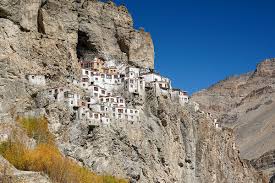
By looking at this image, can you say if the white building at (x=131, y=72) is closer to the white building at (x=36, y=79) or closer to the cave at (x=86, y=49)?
the cave at (x=86, y=49)

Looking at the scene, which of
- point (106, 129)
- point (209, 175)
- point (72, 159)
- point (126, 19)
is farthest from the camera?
point (126, 19)

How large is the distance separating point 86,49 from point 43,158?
114ft

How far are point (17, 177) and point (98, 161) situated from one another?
19925mm

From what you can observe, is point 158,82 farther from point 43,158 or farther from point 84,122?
point 43,158

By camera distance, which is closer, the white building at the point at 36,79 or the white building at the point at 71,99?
the white building at the point at 71,99

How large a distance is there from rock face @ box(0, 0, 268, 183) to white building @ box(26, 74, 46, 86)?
1.69ft

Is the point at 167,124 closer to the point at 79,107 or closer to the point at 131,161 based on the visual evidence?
the point at 131,161

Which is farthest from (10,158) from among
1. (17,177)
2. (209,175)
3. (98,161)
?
(209,175)

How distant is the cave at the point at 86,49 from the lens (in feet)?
287

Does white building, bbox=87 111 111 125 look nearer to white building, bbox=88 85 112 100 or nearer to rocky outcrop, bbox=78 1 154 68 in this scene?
white building, bbox=88 85 112 100

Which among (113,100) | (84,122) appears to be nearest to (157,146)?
(113,100)

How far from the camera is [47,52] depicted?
72.8 metres

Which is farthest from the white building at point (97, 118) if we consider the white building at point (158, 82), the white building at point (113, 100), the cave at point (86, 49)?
the cave at point (86, 49)

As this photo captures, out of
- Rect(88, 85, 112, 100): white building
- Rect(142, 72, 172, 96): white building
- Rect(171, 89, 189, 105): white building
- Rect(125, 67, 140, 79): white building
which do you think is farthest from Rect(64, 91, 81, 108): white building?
Rect(171, 89, 189, 105): white building
